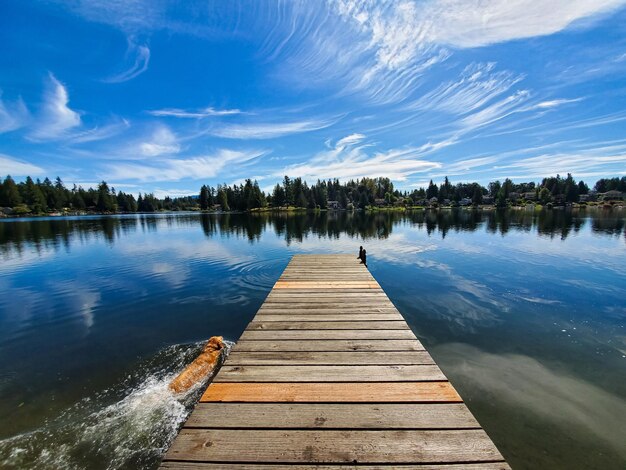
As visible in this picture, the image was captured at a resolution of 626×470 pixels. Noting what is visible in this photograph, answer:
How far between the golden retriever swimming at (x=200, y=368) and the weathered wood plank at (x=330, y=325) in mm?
2262

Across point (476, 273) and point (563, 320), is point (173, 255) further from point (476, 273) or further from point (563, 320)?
point (563, 320)

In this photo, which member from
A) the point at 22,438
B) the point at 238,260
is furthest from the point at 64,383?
the point at 238,260

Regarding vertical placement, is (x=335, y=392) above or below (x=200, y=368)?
above

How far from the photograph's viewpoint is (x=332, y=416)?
307cm

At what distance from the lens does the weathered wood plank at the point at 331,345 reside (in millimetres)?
4719

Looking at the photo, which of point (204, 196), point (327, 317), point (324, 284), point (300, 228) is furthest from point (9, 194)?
point (327, 317)

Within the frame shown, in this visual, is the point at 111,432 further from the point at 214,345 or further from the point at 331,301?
the point at 331,301

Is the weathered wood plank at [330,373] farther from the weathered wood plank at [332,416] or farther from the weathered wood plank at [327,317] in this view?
the weathered wood plank at [327,317]

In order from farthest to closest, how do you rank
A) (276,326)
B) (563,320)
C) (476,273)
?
(476,273) < (563,320) < (276,326)

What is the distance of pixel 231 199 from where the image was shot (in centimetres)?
15288

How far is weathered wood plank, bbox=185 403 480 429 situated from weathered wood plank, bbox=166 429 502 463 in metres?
0.10

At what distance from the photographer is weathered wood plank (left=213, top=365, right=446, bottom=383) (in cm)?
380

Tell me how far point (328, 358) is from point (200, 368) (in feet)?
13.5

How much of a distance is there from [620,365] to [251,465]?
31.5 feet
